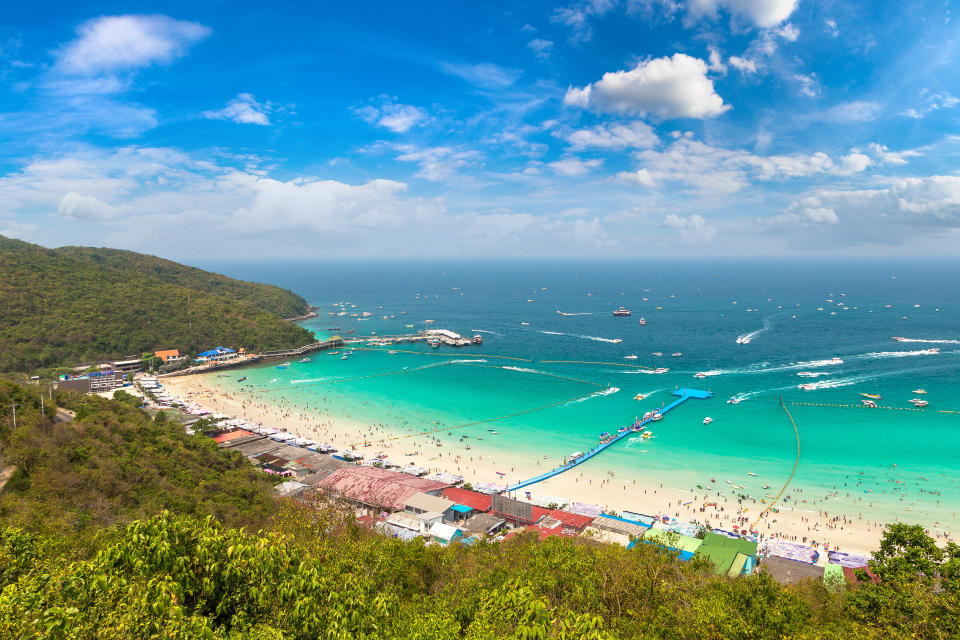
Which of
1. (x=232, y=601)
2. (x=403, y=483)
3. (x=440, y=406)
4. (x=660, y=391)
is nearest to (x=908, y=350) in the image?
(x=660, y=391)

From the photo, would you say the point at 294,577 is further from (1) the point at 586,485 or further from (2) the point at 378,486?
(1) the point at 586,485

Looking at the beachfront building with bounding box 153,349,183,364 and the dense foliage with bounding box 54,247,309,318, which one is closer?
the beachfront building with bounding box 153,349,183,364

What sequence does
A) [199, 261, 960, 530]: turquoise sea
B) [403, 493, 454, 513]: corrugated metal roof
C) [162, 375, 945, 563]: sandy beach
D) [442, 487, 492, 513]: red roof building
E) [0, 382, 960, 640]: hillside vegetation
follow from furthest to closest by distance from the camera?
[199, 261, 960, 530]: turquoise sea < [442, 487, 492, 513]: red roof building < [162, 375, 945, 563]: sandy beach < [403, 493, 454, 513]: corrugated metal roof < [0, 382, 960, 640]: hillside vegetation

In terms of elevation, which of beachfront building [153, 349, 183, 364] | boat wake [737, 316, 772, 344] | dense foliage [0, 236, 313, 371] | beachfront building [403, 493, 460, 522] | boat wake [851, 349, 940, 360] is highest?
dense foliage [0, 236, 313, 371]

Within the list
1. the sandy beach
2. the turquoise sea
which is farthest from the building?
the sandy beach

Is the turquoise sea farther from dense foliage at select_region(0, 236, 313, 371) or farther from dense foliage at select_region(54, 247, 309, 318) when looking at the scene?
dense foliage at select_region(0, 236, 313, 371)

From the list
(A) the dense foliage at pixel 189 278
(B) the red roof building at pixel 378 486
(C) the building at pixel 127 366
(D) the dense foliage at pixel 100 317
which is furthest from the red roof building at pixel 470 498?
(A) the dense foliage at pixel 189 278
